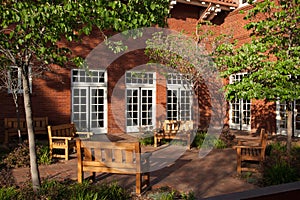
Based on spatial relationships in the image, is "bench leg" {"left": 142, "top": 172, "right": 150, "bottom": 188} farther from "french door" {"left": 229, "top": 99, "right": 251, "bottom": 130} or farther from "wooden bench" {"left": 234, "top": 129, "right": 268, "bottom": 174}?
"french door" {"left": 229, "top": 99, "right": 251, "bottom": 130}

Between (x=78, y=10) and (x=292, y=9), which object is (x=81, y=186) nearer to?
(x=78, y=10)

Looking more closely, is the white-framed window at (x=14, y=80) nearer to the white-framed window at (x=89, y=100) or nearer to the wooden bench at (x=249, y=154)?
the white-framed window at (x=89, y=100)

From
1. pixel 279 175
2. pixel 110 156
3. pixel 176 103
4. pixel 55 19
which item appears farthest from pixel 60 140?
pixel 176 103

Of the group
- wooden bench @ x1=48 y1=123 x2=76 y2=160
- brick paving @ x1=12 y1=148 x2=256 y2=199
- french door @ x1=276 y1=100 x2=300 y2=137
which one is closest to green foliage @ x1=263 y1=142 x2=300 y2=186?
brick paving @ x1=12 y1=148 x2=256 y2=199

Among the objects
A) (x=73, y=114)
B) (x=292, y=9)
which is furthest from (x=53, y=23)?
(x=73, y=114)

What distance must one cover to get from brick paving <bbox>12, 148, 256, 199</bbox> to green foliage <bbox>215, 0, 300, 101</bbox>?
1807mm

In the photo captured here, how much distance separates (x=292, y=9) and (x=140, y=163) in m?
4.74

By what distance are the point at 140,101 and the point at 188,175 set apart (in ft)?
26.6

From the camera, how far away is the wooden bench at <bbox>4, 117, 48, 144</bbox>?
10555mm

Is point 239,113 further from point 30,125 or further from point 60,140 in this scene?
point 30,125

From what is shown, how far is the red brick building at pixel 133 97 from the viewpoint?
Answer: 12.3 metres

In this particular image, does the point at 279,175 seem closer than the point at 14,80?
Yes

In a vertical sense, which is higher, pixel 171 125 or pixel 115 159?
pixel 171 125

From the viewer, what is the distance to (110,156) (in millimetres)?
5426
